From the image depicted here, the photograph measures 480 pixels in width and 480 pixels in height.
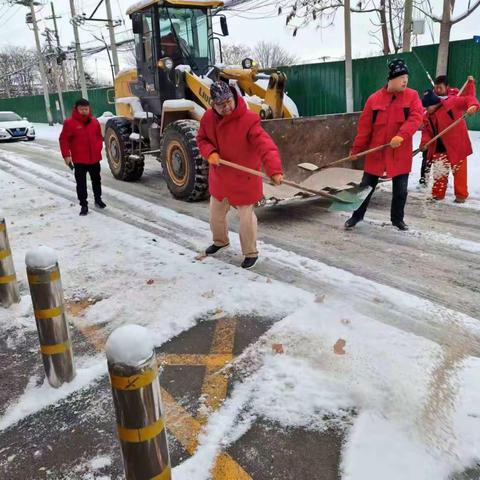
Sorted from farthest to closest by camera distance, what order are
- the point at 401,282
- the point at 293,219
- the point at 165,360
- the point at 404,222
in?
the point at 293,219 → the point at 404,222 → the point at 401,282 → the point at 165,360

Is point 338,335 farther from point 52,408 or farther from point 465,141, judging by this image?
point 465,141

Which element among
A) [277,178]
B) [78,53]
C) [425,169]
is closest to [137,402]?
[277,178]

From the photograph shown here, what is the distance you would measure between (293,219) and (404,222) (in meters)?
1.37

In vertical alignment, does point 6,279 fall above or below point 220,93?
below

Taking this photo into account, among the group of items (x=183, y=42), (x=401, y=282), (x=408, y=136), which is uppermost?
(x=183, y=42)

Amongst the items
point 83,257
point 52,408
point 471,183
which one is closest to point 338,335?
point 52,408

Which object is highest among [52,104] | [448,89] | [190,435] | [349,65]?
[52,104]

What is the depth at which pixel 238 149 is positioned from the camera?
4.39 m

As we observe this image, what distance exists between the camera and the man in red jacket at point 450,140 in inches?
247

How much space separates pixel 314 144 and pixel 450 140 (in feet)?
6.09

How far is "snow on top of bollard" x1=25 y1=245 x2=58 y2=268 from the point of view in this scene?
2637mm

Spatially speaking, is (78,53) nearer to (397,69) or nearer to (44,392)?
(397,69)

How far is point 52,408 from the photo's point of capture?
2.62 meters

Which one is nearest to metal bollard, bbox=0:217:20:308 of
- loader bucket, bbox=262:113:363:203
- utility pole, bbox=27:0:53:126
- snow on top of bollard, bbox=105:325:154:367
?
snow on top of bollard, bbox=105:325:154:367
